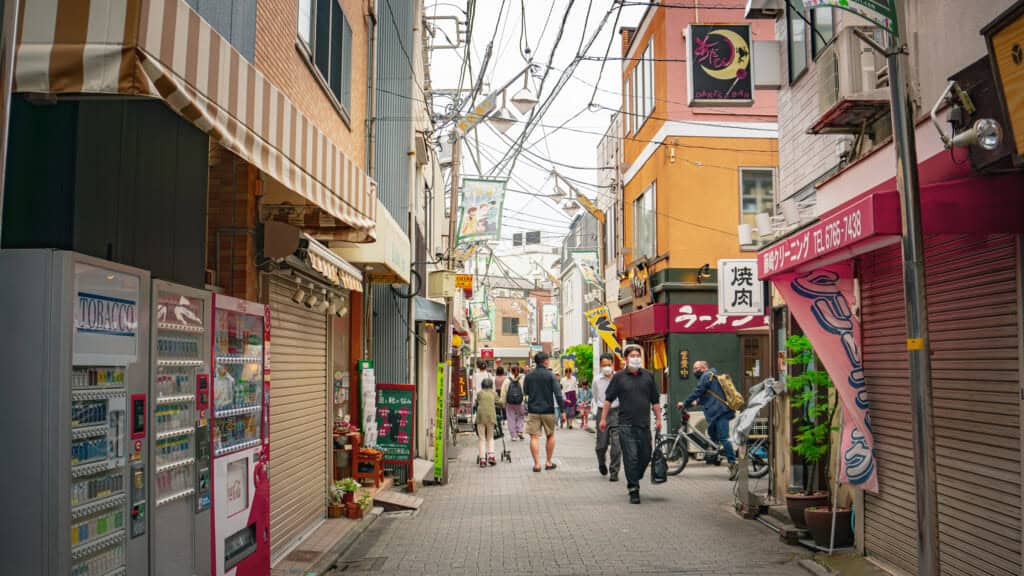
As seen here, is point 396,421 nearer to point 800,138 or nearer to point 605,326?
point 800,138

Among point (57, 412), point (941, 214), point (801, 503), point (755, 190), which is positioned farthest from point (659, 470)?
point (57, 412)

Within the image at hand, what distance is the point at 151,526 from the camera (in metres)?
5.53

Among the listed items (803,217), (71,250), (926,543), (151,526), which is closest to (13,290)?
(71,250)

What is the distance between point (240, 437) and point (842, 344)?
571 centimetres

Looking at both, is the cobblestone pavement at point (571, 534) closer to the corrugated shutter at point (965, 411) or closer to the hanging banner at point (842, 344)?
the hanging banner at point (842, 344)

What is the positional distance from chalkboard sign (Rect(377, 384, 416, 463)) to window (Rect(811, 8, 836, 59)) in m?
7.73

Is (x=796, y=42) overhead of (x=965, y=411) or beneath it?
overhead

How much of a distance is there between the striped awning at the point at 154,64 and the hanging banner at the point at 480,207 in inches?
594

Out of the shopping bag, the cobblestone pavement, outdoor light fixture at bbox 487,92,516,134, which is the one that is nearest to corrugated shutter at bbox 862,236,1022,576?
the cobblestone pavement

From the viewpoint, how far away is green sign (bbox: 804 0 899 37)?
6050 millimetres

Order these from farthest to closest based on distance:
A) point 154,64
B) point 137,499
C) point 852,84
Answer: point 852,84
point 137,499
point 154,64

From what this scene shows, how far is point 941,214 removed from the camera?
6.18 meters

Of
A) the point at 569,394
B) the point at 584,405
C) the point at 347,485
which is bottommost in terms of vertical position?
the point at 584,405

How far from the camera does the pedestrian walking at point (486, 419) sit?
18016 mm
